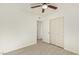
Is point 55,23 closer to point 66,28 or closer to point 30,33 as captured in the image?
point 66,28

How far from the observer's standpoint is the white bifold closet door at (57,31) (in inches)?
183

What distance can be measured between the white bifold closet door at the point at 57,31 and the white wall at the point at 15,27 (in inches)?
46.6

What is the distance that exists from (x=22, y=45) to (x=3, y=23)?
165 cm

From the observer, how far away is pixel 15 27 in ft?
13.4

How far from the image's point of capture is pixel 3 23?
138 inches

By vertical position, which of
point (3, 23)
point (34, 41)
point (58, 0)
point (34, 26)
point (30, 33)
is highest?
point (58, 0)

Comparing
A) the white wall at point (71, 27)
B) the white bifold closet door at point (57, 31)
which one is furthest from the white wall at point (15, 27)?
the white wall at point (71, 27)

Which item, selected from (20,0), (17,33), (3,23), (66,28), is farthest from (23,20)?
(20,0)

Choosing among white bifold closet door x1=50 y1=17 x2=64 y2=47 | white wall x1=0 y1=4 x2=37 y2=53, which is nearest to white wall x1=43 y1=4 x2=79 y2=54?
white bifold closet door x1=50 y1=17 x2=64 y2=47

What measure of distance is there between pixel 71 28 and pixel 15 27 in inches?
98.7

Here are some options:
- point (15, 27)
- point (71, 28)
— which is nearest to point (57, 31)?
point (71, 28)

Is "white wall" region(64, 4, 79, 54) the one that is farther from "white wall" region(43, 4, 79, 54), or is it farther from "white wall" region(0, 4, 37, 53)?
"white wall" region(0, 4, 37, 53)

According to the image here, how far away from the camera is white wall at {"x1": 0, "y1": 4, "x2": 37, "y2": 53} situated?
3504mm
